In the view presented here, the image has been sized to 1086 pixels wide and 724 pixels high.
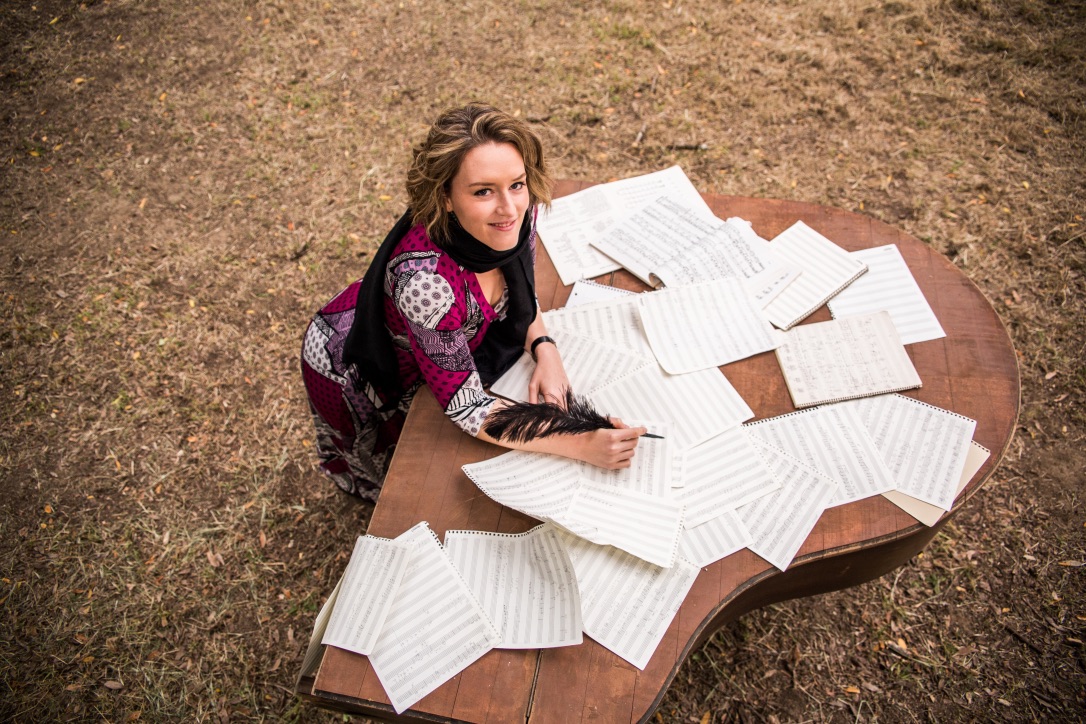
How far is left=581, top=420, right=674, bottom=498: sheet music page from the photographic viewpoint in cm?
183

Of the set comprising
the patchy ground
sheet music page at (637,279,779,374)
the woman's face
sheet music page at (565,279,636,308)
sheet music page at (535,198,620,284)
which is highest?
the woman's face

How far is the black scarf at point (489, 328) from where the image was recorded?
1828 mm

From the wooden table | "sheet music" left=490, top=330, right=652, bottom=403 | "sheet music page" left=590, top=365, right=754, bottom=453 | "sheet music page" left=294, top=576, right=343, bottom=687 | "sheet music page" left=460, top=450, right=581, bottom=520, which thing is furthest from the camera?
"sheet music" left=490, top=330, right=652, bottom=403

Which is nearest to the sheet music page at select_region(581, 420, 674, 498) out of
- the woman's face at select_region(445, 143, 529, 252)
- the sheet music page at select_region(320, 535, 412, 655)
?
the sheet music page at select_region(320, 535, 412, 655)

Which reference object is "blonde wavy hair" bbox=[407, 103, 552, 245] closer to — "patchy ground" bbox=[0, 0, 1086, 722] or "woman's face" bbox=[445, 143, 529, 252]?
"woman's face" bbox=[445, 143, 529, 252]

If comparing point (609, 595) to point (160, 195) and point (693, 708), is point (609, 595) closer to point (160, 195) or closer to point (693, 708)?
point (693, 708)

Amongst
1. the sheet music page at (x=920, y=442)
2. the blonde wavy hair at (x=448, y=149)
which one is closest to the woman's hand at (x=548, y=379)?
the blonde wavy hair at (x=448, y=149)

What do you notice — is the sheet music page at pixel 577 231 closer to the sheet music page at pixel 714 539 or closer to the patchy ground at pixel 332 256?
the sheet music page at pixel 714 539

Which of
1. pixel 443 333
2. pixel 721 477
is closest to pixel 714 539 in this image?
pixel 721 477

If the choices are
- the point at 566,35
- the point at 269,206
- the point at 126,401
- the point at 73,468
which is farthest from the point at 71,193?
the point at 566,35

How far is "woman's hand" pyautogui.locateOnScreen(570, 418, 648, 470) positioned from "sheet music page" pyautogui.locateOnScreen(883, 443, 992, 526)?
0.72 meters

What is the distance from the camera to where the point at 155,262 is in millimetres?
3816

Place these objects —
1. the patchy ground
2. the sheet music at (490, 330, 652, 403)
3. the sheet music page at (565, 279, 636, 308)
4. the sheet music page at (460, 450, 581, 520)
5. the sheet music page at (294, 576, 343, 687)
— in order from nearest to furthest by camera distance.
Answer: the sheet music page at (294, 576, 343, 687), the sheet music page at (460, 450, 581, 520), the sheet music at (490, 330, 652, 403), the sheet music page at (565, 279, 636, 308), the patchy ground

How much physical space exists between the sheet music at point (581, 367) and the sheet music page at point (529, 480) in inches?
9.5
